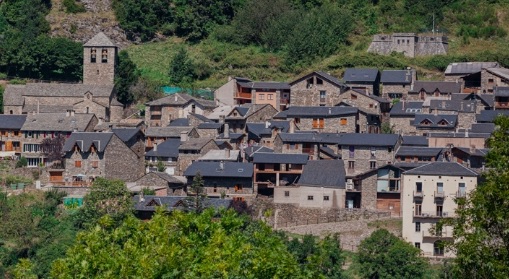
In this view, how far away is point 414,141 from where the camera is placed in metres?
56.8

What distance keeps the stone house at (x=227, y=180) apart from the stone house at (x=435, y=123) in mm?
8953

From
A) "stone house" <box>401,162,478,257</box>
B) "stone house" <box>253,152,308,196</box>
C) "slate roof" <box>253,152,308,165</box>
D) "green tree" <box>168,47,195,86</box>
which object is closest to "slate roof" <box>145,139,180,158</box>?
"slate roof" <box>253,152,308,165</box>

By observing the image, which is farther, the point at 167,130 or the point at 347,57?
the point at 347,57

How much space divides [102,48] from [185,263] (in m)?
41.7

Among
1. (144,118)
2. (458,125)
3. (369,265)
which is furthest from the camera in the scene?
(144,118)

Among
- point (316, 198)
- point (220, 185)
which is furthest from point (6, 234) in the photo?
point (316, 198)

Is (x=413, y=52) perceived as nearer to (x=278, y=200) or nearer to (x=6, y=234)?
(x=278, y=200)

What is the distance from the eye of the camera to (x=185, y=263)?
92.8 ft

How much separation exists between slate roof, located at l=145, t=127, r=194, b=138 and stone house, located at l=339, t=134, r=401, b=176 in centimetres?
823

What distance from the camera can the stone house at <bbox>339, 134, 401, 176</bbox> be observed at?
180ft

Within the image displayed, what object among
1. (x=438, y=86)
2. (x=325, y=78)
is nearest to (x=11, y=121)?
(x=325, y=78)

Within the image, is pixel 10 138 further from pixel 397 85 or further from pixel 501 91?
pixel 501 91

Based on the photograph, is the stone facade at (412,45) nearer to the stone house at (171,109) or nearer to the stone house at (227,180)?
the stone house at (171,109)

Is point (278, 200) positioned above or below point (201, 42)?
below
